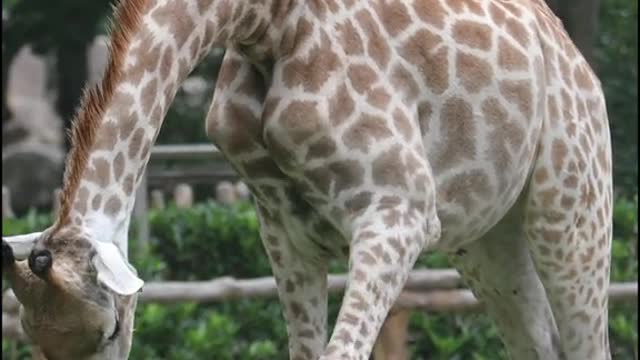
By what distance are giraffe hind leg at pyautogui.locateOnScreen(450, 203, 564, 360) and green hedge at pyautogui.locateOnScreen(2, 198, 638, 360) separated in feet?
9.16

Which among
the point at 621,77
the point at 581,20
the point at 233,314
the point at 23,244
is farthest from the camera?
the point at 621,77

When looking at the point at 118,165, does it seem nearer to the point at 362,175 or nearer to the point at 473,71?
the point at 362,175

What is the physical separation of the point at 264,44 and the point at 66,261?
2.52 feet

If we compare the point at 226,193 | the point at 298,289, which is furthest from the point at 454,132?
the point at 226,193

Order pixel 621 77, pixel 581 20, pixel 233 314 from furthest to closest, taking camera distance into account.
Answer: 1. pixel 621 77
2. pixel 581 20
3. pixel 233 314

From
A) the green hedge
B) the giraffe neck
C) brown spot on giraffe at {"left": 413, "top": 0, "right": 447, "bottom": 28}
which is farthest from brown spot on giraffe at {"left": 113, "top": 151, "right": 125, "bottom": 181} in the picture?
the green hedge

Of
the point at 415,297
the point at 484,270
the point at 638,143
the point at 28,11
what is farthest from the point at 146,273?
the point at 28,11

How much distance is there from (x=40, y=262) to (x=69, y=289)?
0.10m

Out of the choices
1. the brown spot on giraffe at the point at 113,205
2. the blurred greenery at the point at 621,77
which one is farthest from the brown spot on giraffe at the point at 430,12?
the blurred greenery at the point at 621,77

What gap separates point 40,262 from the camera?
3.27 meters

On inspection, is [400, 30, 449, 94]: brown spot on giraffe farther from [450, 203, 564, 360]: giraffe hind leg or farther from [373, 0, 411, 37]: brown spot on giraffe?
[450, 203, 564, 360]: giraffe hind leg

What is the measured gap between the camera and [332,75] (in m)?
3.81

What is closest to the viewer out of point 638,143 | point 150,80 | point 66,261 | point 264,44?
point 66,261

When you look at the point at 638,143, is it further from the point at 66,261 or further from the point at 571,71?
the point at 66,261
